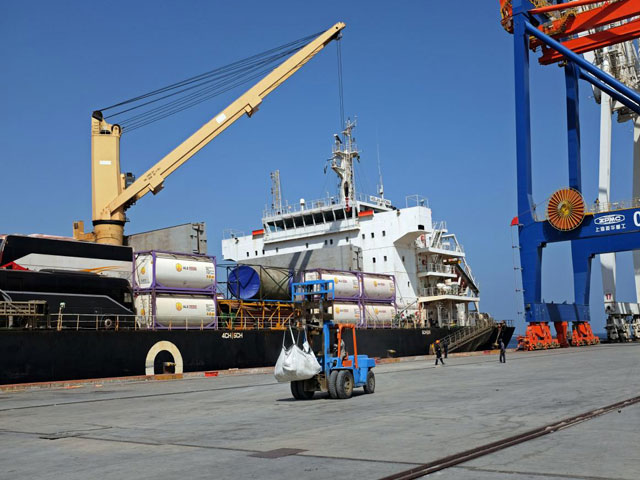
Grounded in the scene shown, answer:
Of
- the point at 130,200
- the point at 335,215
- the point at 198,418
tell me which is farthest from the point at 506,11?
the point at 198,418

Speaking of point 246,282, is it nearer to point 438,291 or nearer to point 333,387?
point 438,291

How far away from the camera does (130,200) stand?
38.5m

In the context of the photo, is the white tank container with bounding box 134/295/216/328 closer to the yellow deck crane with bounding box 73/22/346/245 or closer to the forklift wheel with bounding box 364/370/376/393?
the yellow deck crane with bounding box 73/22/346/245

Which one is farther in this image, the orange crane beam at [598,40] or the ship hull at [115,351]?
the orange crane beam at [598,40]

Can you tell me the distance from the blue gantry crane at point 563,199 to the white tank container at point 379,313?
9644mm

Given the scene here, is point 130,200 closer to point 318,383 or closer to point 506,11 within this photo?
point 318,383

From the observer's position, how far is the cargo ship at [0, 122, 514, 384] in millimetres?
24734

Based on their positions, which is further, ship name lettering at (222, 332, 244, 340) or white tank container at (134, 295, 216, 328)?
ship name lettering at (222, 332, 244, 340)

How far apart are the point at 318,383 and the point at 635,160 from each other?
56743 mm

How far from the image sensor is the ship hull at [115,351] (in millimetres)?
23266

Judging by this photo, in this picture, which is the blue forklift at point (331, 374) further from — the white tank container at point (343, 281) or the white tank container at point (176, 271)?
the white tank container at point (343, 281)

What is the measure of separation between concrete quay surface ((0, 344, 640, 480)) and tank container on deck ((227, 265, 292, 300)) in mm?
16172

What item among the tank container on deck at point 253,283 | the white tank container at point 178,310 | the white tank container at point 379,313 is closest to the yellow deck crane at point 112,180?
the tank container on deck at point 253,283

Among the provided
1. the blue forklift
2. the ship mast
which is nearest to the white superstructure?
the ship mast
